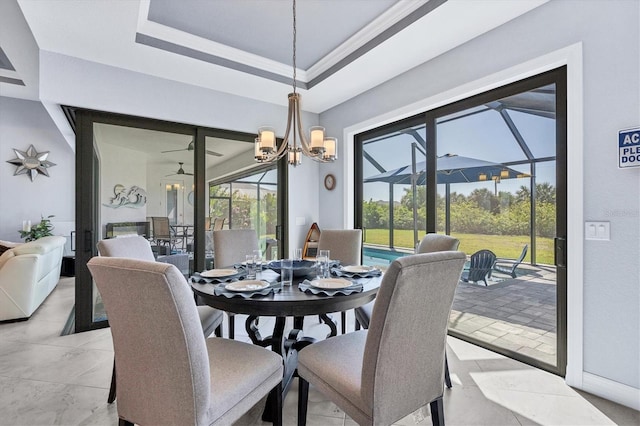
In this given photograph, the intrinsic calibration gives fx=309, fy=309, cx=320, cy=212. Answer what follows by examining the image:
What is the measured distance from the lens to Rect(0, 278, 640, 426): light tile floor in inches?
66.7

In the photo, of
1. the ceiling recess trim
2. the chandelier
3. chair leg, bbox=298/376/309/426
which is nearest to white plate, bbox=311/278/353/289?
chair leg, bbox=298/376/309/426

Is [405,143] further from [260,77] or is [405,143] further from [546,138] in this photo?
[260,77]

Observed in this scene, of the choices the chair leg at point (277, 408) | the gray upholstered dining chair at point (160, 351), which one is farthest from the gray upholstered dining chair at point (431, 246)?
the gray upholstered dining chair at point (160, 351)

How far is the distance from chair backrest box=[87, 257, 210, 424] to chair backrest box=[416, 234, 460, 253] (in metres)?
1.58

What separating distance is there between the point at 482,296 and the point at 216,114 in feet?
11.0

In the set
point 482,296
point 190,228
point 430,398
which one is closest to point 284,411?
point 430,398

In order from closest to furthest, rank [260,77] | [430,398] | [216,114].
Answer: [430,398]
[260,77]
[216,114]

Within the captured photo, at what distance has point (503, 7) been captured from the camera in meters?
2.15

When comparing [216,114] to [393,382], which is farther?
[216,114]

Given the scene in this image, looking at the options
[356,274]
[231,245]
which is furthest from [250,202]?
[356,274]

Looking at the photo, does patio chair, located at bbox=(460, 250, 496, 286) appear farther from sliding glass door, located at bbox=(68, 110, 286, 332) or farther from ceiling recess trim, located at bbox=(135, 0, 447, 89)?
sliding glass door, located at bbox=(68, 110, 286, 332)

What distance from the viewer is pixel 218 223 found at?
149 inches

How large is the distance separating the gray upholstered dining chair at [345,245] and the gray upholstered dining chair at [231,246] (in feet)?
2.26

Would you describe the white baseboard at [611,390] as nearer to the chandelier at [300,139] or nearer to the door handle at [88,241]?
the chandelier at [300,139]
